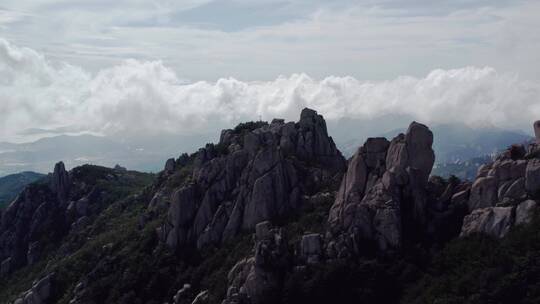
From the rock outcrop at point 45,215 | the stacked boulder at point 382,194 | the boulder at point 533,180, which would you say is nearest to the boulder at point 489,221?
the boulder at point 533,180

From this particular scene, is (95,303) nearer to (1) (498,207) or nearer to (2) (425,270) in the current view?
(2) (425,270)

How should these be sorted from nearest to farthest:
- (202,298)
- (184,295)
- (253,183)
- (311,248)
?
(311,248)
(202,298)
(184,295)
(253,183)

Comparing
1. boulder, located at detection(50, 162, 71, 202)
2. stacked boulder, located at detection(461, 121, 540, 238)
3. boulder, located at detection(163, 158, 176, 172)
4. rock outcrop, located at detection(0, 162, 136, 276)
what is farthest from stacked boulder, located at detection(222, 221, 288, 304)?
boulder, located at detection(50, 162, 71, 202)

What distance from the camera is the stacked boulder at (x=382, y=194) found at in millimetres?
71562

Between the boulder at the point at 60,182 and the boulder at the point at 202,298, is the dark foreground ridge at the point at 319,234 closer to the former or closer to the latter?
the boulder at the point at 202,298

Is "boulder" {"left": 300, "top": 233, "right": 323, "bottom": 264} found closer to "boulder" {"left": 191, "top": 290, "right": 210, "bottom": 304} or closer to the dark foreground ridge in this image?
the dark foreground ridge

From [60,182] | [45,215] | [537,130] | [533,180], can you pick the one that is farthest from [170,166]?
[533,180]

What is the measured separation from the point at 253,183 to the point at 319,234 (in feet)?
52.2

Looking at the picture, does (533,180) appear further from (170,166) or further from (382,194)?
(170,166)

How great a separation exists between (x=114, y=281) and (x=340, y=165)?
1441 inches

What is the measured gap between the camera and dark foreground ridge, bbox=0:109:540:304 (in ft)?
215

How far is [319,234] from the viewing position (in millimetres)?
74000

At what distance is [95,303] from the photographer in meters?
88.8

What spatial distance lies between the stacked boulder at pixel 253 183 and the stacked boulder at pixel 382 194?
1008 centimetres
